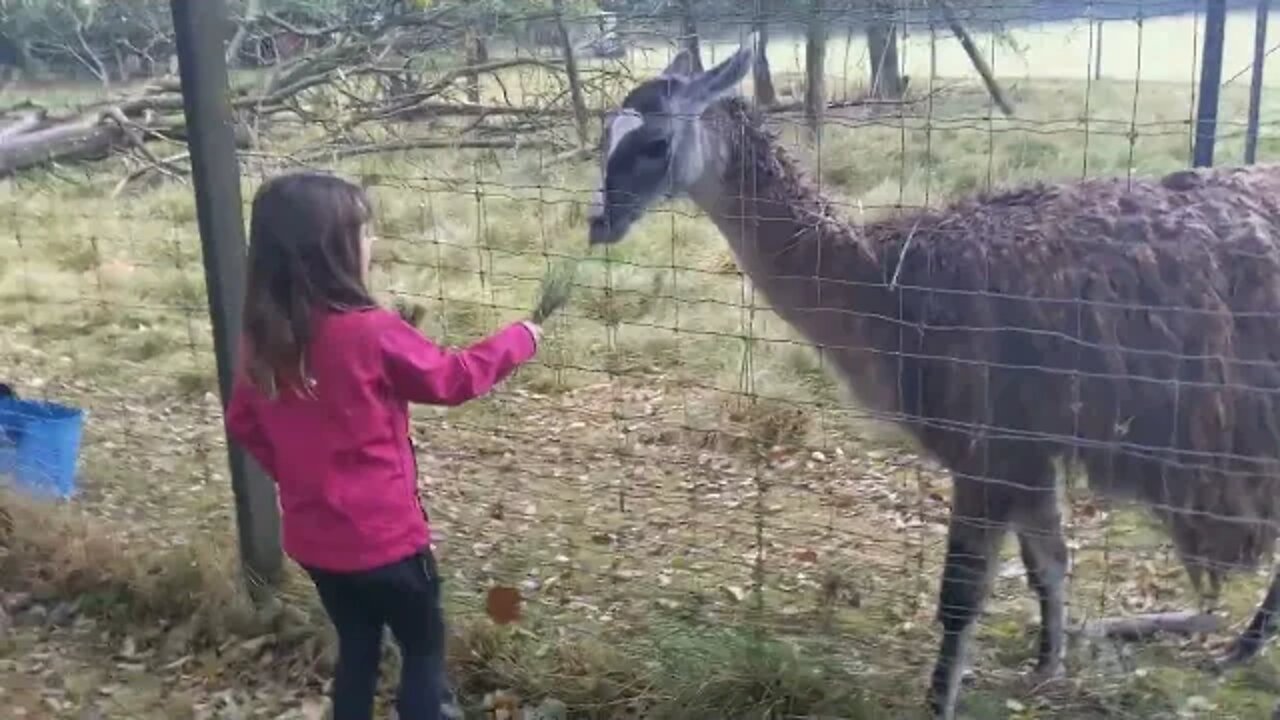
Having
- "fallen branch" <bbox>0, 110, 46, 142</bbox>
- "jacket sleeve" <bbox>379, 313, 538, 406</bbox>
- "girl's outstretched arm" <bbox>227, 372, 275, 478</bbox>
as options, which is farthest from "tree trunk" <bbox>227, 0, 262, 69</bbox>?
"jacket sleeve" <bbox>379, 313, 538, 406</bbox>

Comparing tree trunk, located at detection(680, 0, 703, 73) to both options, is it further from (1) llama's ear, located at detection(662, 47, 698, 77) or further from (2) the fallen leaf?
(2) the fallen leaf

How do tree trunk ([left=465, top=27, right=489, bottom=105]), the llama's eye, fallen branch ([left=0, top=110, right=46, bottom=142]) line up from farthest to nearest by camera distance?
fallen branch ([left=0, top=110, right=46, bottom=142]), tree trunk ([left=465, top=27, right=489, bottom=105]), the llama's eye

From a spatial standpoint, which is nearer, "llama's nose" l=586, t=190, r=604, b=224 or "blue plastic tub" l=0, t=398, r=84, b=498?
"llama's nose" l=586, t=190, r=604, b=224

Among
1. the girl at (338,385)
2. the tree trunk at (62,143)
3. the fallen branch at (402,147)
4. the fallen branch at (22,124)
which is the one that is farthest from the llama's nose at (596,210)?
the fallen branch at (22,124)

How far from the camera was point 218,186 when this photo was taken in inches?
168

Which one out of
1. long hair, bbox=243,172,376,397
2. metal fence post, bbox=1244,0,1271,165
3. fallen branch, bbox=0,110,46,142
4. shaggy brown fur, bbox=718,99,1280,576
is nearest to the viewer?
long hair, bbox=243,172,376,397

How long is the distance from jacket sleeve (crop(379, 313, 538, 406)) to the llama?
4.13 feet

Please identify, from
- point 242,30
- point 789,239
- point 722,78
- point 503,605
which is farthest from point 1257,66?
point 242,30

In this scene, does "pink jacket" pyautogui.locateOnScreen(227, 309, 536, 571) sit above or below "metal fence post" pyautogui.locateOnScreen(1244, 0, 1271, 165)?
below

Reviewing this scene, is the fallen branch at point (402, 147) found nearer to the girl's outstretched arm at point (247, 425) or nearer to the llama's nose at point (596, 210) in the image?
the llama's nose at point (596, 210)

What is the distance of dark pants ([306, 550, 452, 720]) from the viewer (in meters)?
3.13

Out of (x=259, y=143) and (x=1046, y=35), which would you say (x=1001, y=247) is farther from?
(x=259, y=143)

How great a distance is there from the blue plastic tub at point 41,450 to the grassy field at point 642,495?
19 cm

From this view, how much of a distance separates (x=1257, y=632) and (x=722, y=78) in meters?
2.36
